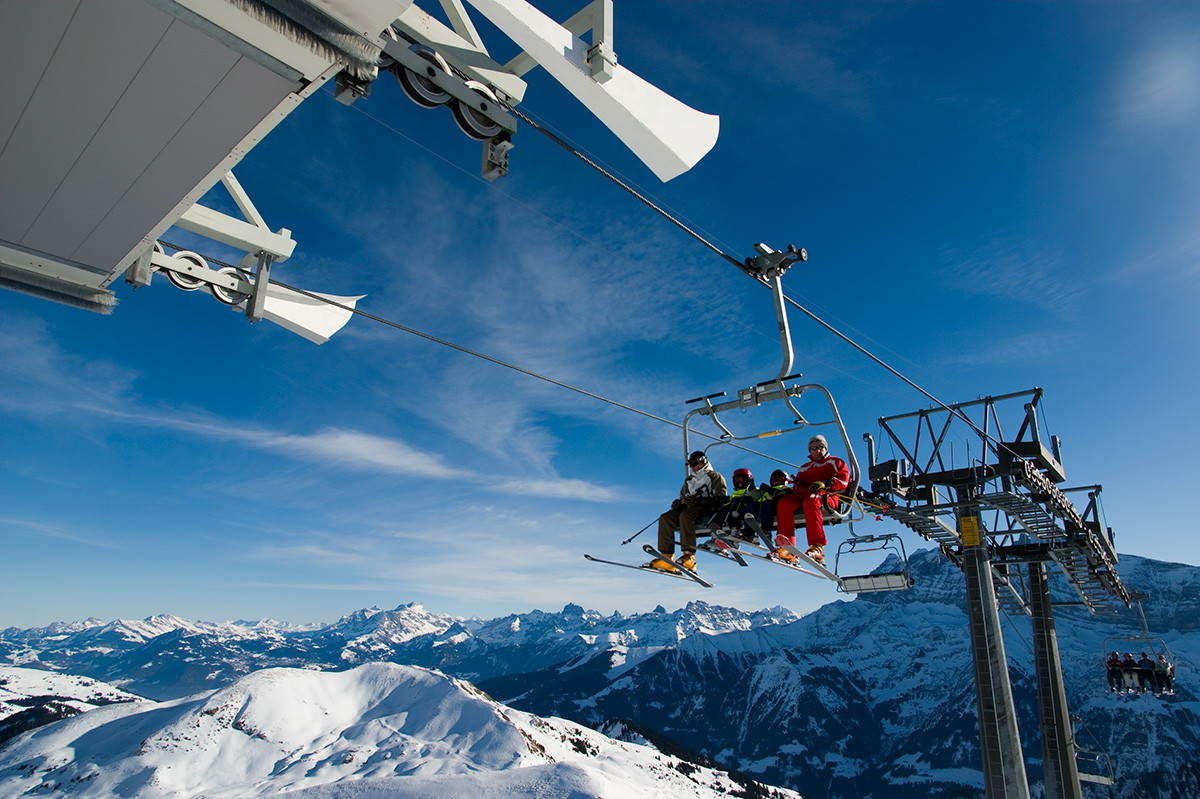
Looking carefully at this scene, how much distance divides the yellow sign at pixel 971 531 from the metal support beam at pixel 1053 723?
348 inches

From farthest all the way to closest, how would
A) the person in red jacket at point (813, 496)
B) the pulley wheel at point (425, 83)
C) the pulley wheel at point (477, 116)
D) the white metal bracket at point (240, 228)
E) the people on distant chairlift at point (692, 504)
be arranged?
the people on distant chairlift at point (692, 504)
the person in red jacket at point (813, 496)
the white metal bracket at point (240, 228)
the pulley wheel at point (477, 116)
the pulley wheel at point (425, 83)

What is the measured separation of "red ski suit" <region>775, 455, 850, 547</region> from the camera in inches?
407

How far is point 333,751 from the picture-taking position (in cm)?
11550

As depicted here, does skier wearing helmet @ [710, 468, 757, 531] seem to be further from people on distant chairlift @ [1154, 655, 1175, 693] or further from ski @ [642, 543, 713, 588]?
people on distant chairlift @ [1154, 655, 1175, 693]

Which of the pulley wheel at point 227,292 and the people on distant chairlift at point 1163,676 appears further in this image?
the people on distant chairlift at point 1163,676

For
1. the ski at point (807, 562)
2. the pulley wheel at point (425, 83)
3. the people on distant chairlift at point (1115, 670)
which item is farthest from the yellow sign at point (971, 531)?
the pulley wheel at point (425, 83)

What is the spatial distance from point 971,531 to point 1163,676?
687 inches

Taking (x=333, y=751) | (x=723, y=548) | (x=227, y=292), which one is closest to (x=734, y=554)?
(x=723, y=548)

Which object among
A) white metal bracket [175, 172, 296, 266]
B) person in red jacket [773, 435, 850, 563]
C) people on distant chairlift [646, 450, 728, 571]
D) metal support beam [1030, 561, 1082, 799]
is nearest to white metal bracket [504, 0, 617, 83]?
white metal bracket [175, 172, 296, 266]

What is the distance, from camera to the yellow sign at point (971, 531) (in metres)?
20.0

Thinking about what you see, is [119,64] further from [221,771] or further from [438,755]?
[221,771]

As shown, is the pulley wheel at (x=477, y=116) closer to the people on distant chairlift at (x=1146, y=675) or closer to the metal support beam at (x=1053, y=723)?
the metal support beam at (x=1053, y=723)

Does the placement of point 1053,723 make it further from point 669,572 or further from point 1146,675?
point 669,572

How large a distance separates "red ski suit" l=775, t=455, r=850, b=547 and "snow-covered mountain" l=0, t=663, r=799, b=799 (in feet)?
264
